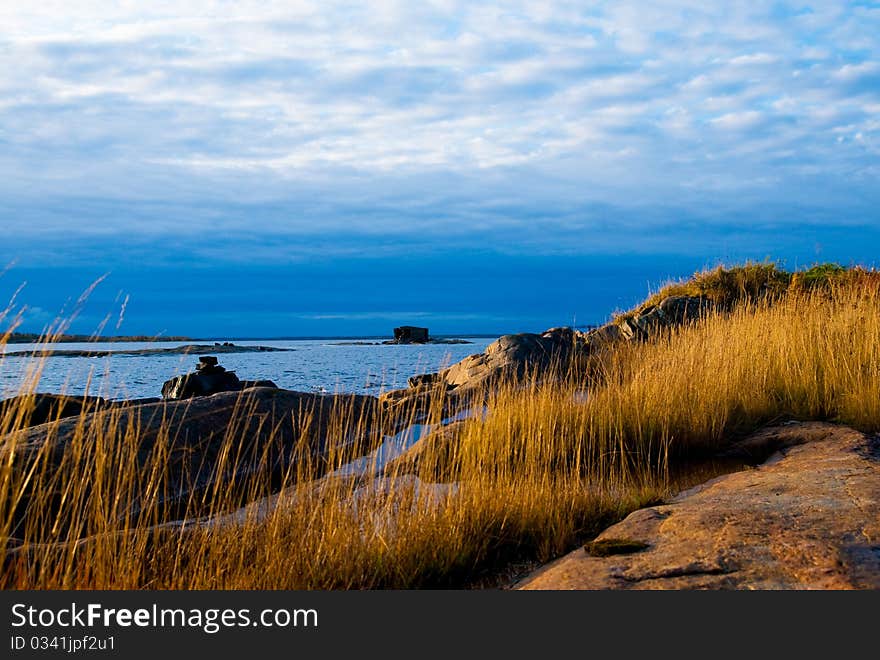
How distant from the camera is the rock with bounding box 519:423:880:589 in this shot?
331 cm

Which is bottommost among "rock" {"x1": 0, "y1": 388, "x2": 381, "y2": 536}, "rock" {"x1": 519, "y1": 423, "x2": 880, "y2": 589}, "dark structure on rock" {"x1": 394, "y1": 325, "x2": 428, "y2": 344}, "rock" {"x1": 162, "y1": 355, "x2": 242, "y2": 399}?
"rock" {"x1": 519, "y1": 423, "x2": 880, "y2": 589}

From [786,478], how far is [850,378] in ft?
12.2

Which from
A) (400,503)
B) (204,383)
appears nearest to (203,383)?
(204,383)

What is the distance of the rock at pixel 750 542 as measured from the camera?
331cm

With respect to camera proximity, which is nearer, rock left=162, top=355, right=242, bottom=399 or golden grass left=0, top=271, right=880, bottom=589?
golden grass left=0, top=271, right=880, bottom=589

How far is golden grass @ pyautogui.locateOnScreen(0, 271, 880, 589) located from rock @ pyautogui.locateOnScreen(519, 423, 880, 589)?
1.92 ft

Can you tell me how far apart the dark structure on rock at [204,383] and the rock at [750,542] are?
8471mm

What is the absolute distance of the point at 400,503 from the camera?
4.56 meters

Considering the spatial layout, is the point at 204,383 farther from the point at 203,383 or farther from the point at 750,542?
the point at 750,542

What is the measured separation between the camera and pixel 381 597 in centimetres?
308

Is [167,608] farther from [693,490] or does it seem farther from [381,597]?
[693,490]

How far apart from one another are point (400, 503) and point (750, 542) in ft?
6.85

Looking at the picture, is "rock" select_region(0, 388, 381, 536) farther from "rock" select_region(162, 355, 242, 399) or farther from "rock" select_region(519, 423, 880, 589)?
"rock" select_region(162, 355, 242, 399)

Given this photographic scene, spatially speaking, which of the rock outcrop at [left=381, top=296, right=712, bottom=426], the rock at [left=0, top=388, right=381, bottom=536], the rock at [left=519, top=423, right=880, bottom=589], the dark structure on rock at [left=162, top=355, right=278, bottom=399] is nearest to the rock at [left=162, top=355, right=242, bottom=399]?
the dark structure on rock at [left=162, top=355, right=278, bottom=399]
